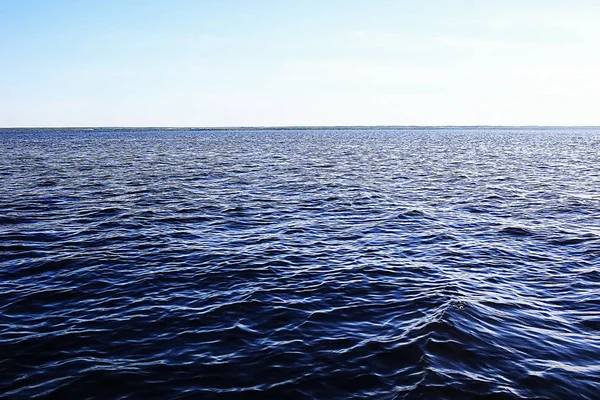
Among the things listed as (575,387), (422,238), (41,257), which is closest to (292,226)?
(422,238)

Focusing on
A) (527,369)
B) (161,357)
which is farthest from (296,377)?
(527,369)

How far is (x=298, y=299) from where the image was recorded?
1542 cm

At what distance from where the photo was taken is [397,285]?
16.7 metres

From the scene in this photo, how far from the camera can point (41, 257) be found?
63.9ft

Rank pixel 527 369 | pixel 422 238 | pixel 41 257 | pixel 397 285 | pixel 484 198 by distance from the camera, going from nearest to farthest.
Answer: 1. pixel 527 369
2. pixel 397 285
3. pixel 41 257
4. pixel 422 238
5. pixel 484 198

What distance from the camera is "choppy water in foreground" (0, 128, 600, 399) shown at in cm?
1062

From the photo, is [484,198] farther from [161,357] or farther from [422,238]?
[161,357]

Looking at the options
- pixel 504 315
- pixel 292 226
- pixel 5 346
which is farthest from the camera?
pixel 292 226

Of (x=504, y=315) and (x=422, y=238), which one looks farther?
(x=422, y=238)

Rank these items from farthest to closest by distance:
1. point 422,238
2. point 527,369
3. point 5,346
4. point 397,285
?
point 422,238 < point 397,285 < point 5,346 < point 527,369

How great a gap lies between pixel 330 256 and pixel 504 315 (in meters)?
8.02

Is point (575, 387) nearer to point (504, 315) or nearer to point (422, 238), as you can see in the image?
point (504, 315)

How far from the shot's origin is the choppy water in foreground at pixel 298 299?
1062 centimetres

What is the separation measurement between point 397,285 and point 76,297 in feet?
37.6
